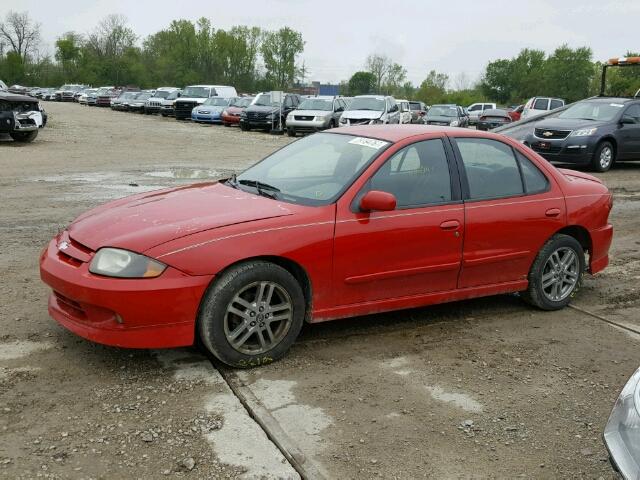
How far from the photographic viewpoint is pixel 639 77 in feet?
187

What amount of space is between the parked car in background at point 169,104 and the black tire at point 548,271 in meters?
36.3

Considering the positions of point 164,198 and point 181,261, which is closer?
point 181,261

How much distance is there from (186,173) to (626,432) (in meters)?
11.9

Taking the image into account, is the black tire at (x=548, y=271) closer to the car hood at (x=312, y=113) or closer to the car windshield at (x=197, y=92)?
the car hood at (x=312, y=113)

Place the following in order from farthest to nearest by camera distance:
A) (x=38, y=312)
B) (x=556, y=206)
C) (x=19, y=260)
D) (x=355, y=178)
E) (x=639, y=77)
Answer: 1. (x=639, y=77)
2. (x=19, y=260)
3. (x=556, y=206)
4. (x=38, y=312)
5. (x=355, y=178)

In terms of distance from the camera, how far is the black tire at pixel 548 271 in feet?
18.1

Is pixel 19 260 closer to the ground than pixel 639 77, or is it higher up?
closer to the ground

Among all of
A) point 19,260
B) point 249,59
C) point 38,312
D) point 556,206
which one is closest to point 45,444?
point 38,312

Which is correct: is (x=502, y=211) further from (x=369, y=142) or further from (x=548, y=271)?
(x=369, y=142)

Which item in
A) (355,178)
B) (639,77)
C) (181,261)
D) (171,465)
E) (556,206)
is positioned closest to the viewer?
(171,465)

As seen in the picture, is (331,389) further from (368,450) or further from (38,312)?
(38,312)

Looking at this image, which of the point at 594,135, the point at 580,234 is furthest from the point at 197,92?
the point at 580,234

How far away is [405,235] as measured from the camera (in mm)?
4711

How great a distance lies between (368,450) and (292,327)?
118 centimetres
